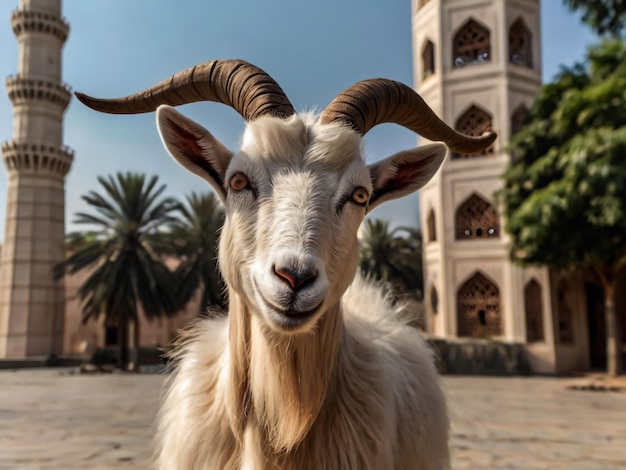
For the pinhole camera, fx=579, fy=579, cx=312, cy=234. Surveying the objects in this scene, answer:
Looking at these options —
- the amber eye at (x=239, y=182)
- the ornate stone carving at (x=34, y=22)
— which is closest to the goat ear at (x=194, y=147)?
the amber eye at (x=239, y=182)

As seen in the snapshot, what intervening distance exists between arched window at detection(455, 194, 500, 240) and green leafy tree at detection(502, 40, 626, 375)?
6.73 ft

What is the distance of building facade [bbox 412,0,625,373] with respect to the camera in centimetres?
2295

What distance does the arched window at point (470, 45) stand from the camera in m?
24.4

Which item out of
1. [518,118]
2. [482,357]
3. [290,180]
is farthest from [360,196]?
[518,118]

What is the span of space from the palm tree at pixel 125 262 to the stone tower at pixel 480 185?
12298 millimetres

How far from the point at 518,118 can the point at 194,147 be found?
79.0ft

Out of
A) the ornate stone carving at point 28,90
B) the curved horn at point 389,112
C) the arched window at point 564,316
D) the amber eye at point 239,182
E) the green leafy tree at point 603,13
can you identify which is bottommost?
the arched window at point 564,316

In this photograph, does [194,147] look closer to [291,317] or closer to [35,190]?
[291,317]

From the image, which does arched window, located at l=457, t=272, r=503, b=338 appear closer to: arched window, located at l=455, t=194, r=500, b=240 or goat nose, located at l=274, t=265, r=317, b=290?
arched window, located at l=455, t=194, r=500, b=240

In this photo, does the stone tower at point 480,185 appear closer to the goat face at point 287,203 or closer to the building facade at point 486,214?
the building facade at point 486,214

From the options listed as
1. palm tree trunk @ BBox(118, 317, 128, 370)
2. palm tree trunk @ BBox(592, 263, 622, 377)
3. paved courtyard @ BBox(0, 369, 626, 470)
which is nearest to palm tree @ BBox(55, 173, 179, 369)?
palm tree trunk @ BBox(118, 317, 128, 370)

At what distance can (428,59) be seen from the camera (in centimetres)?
2584

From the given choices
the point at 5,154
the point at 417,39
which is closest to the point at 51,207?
the point at 5,154

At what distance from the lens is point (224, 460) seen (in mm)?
2570
